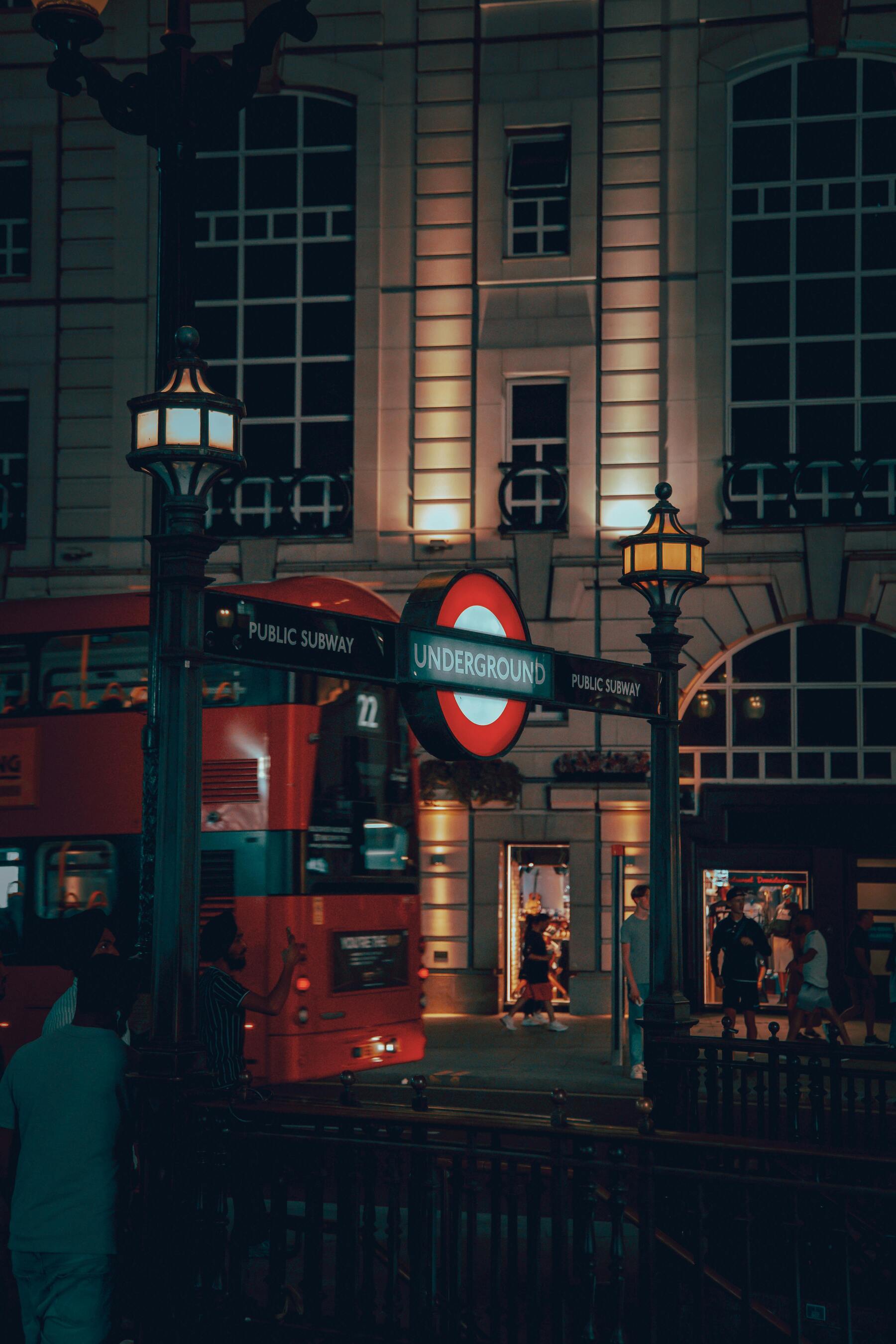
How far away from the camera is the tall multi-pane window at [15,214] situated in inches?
922

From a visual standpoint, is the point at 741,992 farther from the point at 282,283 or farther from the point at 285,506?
the point at 282,283

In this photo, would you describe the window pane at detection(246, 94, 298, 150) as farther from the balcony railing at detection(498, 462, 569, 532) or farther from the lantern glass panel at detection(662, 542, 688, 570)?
the lantern glass panel at detection(662, 542, 688, 570)

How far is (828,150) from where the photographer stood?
21.6 meters

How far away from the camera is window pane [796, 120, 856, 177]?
70.7ft

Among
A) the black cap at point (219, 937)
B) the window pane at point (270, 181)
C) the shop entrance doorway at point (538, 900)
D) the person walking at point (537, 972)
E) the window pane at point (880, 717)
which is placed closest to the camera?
the black cap at point (219, 937)

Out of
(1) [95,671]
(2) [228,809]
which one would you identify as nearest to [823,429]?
(2) [228,809]

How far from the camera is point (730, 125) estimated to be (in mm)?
21812

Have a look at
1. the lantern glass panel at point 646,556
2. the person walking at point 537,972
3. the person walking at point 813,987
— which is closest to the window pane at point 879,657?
the person walking at point 537,972

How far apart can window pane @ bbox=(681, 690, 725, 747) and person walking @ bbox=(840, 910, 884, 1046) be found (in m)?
3.97

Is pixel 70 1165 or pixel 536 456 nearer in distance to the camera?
pixel 70 1165

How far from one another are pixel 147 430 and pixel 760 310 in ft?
54.8

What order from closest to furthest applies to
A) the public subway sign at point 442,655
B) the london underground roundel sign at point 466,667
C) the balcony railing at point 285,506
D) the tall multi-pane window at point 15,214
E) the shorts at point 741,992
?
the public subway sign at point 442,655, the london underground roundel sign at point 466,667, the shorts at point 741,992, the balcony railing at point 285,506, the tall multi-pane window at point 15,214

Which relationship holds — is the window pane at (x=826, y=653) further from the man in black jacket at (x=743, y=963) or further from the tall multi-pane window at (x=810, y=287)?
the man in black jacket at (x=743, y=963)

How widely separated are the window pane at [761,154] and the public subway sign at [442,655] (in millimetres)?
14838
